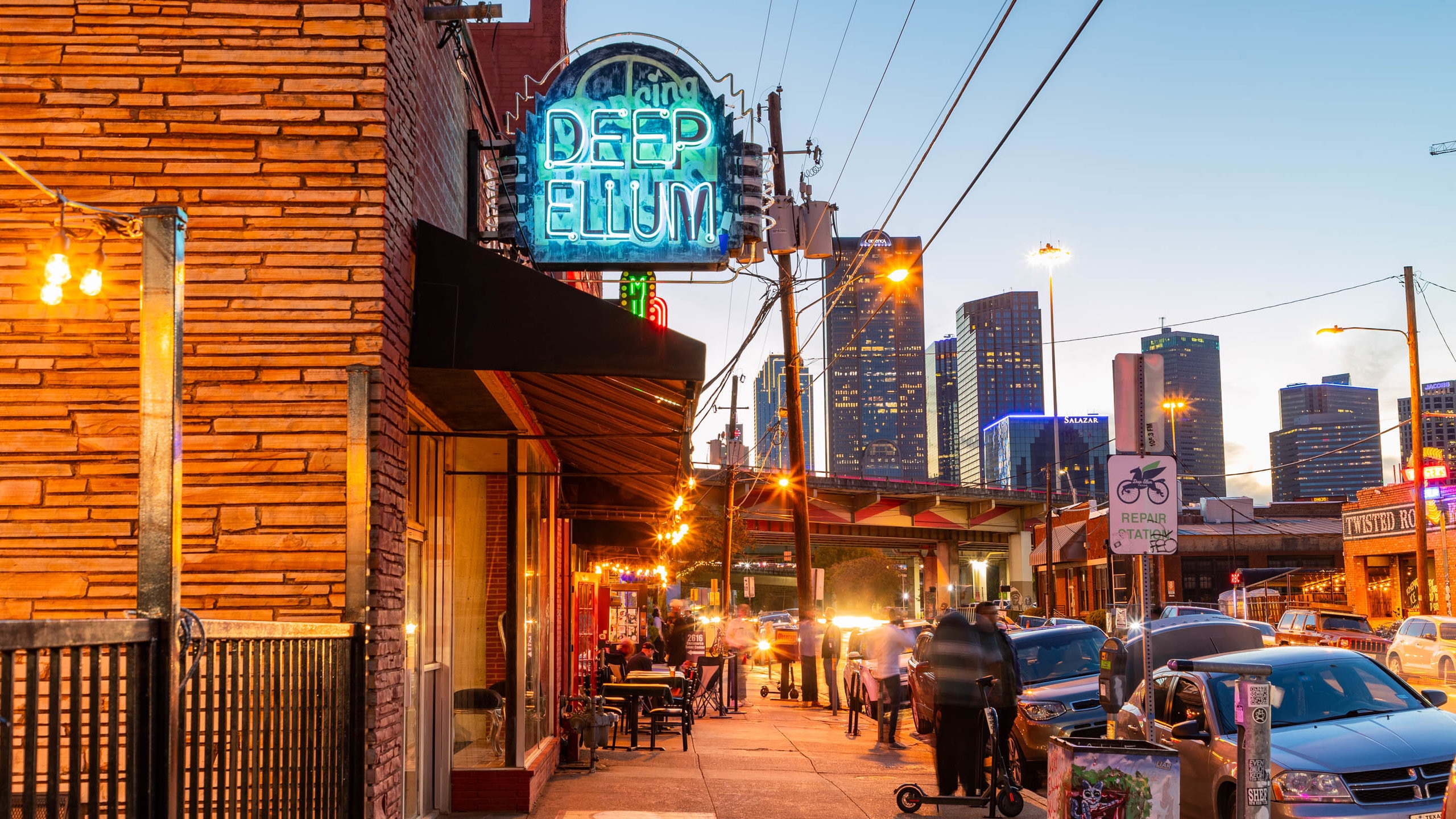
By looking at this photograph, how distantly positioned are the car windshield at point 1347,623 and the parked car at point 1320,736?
83.2 ft

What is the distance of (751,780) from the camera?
13531mm

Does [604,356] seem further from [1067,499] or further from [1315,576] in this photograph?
[1067,499]

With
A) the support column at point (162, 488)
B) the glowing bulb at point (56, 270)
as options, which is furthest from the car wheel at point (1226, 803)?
the glowing bulb at point (56, 270)

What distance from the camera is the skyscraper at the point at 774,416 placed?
115ft

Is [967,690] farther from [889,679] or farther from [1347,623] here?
[1347,623]

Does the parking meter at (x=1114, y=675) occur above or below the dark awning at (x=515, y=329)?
below

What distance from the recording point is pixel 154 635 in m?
3.56

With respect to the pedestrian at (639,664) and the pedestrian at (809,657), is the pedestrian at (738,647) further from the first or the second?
the pedestrian at (639,664)

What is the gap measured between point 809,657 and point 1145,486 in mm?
18481

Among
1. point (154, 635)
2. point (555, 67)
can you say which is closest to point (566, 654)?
point (555, 67)

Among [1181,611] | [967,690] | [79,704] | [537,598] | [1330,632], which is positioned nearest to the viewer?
[79,704]

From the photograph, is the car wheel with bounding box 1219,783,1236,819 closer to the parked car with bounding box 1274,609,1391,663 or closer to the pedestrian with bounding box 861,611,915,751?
the pedestrian with bounding box 861,611,915,751

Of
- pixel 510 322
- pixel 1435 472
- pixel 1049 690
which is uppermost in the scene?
pixel 1435 472

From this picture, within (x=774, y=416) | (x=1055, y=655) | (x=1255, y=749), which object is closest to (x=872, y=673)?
(x=1055, y=655)
